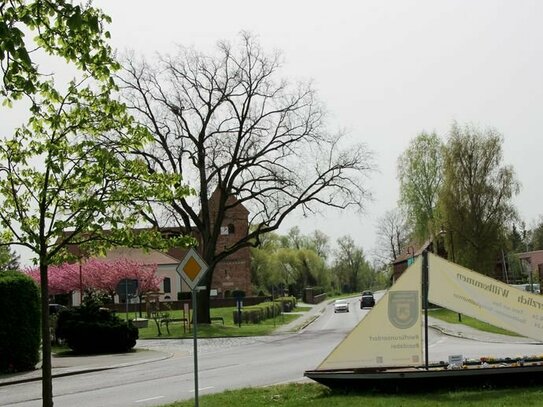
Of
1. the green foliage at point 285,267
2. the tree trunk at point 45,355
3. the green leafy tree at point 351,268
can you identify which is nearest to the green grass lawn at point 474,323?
the tree trunk at point 45,355

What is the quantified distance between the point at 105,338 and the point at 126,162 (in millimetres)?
21565

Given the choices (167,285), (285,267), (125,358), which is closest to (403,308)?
(125,358)

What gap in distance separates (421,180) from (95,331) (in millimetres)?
42499

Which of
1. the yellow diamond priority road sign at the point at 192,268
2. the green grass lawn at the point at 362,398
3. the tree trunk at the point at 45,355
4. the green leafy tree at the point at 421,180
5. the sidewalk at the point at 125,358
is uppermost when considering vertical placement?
the green leafy tree at the point at 421,180

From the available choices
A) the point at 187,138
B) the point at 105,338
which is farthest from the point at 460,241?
the point at 105,338

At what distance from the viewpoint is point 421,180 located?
6694 cm

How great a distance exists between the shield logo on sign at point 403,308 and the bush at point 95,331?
20798mm

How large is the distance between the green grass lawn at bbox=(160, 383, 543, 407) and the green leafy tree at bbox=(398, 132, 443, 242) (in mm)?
53218

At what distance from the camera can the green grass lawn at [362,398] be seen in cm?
1111

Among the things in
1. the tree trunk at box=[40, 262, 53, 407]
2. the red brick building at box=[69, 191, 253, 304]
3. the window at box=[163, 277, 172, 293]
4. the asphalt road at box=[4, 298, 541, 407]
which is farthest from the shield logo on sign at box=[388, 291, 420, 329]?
the window at box=[163, 277, 172, 293]

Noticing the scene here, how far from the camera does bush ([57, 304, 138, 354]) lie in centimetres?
3117

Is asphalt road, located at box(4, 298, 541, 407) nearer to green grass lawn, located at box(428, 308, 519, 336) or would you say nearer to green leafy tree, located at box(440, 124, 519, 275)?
green grass lawn, located at box(428, 308, 519, 336)

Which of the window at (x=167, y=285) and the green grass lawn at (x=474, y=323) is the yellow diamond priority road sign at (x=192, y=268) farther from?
the window at (x=167, y=285)

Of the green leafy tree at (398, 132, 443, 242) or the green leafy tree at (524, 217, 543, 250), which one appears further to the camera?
the green leafy tree at (524, 217, 543, 250)
